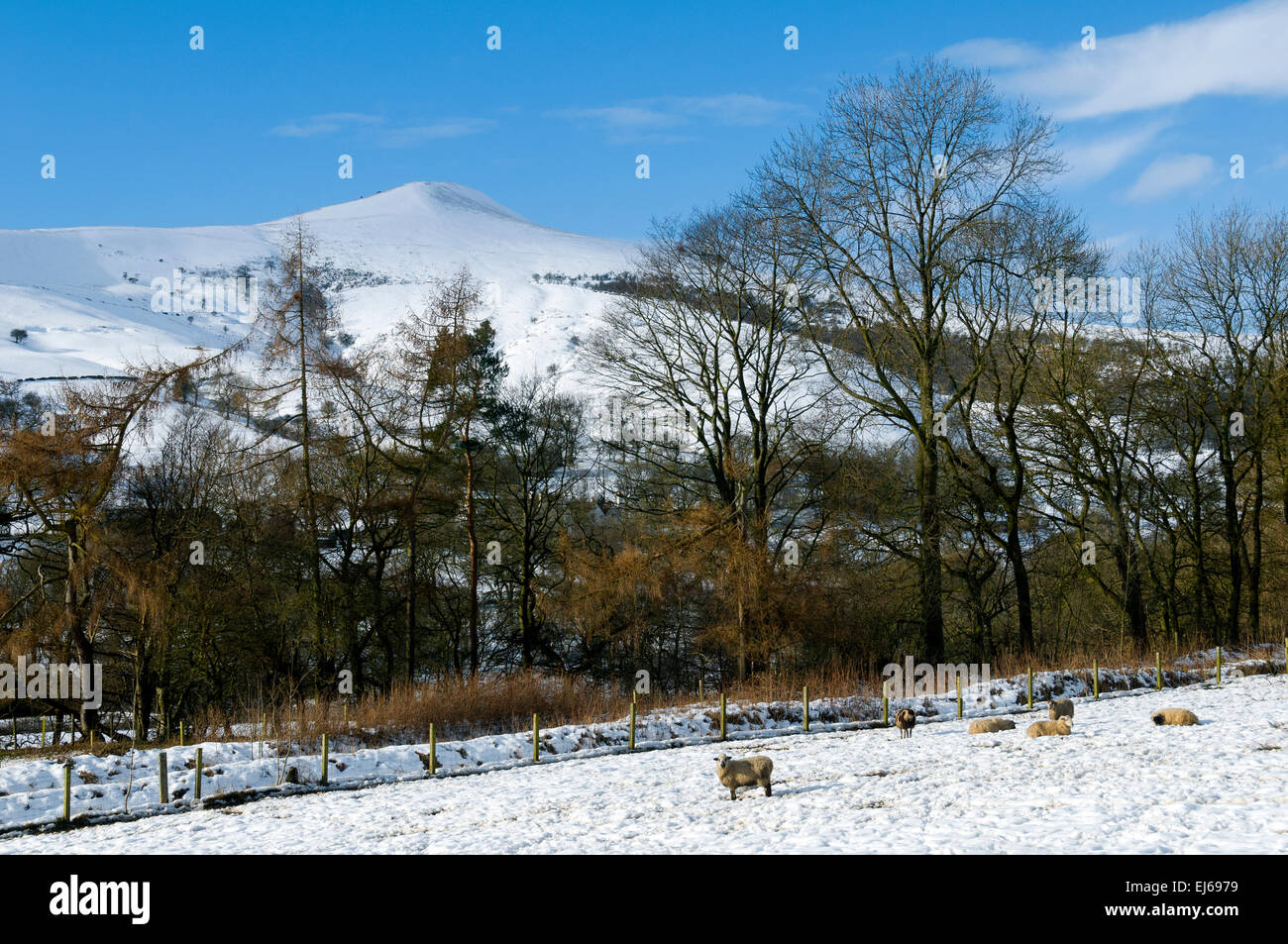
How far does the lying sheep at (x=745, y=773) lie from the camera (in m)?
14.1

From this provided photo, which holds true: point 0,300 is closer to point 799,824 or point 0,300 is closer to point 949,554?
point 949,554

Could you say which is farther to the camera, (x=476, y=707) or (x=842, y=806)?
(x=476, y=707)

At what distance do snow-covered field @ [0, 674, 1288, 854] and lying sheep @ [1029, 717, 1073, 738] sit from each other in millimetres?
314

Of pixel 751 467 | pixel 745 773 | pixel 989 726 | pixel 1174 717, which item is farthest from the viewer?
pixel 751 467

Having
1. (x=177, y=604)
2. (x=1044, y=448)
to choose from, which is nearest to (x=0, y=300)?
(x=177, y=604)

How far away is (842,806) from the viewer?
12.9 meters

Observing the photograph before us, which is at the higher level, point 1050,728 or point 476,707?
point 1050,728

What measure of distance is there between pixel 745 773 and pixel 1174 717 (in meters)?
9.88

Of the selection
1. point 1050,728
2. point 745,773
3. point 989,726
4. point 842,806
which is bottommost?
point 989,726

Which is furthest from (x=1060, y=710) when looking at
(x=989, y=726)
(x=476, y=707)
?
(x=476, y=707)

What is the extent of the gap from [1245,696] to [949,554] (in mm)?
17678

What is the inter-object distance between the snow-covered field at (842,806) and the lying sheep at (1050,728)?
314mm

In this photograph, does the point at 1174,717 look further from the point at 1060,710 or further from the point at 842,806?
the point at 842,806
